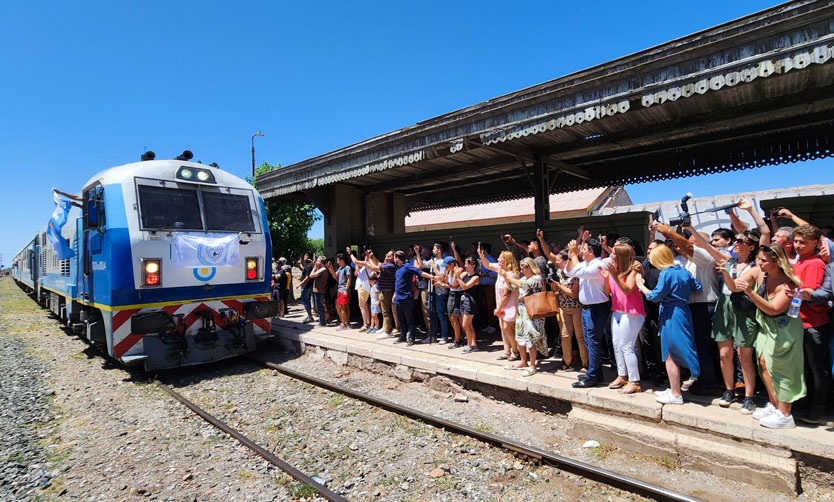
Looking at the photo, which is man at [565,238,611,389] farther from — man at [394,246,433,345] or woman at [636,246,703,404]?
man at [394,246,433,345]

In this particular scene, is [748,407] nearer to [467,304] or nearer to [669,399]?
[669,399]

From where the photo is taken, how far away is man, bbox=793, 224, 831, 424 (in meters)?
3.75

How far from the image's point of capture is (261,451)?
4.50 metres

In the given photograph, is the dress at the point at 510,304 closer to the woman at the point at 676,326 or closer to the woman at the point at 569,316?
the woman at the point at 569,316

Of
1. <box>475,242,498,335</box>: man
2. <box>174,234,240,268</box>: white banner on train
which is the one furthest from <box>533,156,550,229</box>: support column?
<box>174,234,240,268</box>: white banner on train

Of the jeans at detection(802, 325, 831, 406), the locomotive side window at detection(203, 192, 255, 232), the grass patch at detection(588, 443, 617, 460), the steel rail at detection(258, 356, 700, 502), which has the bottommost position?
the grass patch at detection(588, 443, 617, 460)

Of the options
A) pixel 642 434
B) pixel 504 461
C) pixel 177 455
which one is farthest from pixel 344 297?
pixel 642 434

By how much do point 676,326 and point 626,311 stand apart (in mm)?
483

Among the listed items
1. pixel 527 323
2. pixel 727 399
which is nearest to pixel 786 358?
pixel 727 399

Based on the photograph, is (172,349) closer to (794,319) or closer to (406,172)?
(406,172)

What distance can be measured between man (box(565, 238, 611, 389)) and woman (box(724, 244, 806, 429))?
51.6 inches

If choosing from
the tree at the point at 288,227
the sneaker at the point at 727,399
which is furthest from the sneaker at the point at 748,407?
the tree at the point at 288,227

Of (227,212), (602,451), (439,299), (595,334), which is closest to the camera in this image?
(602,451)

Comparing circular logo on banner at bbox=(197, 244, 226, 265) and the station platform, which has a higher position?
circular logo on banner at bbox=(197, 244, 226, 265)
